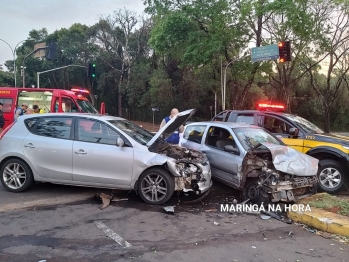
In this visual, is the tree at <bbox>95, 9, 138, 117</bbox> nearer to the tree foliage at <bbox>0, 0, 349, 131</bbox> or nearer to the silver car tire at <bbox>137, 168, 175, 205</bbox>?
the tree foliage at <bbox>0, 0, 349, 131</bbox>

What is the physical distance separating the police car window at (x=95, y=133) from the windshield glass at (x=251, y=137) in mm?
2537

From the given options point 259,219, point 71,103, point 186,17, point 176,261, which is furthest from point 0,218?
point 186,17

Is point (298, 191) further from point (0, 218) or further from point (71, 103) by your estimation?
point (71, 103)

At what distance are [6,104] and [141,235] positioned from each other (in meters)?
11.6

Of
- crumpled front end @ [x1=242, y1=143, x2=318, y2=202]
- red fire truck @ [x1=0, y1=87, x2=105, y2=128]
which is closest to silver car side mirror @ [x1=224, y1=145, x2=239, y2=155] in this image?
crumpled front end @ [x1=242, y1=143, x2=318, y2=202]

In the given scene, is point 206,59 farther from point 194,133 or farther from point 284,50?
point 194,133

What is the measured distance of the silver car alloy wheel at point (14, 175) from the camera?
6547 mm

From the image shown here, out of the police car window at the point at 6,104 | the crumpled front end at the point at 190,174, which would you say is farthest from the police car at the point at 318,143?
the police car window at the point at 6,104

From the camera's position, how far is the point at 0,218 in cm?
519

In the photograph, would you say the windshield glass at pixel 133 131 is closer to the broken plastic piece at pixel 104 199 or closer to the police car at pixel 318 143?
the broken plastic piece at pixel 104 199

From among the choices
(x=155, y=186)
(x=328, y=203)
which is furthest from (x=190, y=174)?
(x=328, y=203)

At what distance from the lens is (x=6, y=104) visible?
13859mm

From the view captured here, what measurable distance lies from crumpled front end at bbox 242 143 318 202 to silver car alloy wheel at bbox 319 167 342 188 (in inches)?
42.9

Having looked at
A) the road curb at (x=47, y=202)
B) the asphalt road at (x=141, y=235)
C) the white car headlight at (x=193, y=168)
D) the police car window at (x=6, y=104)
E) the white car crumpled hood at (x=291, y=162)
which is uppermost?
the police car window at (x=6, y=104)
